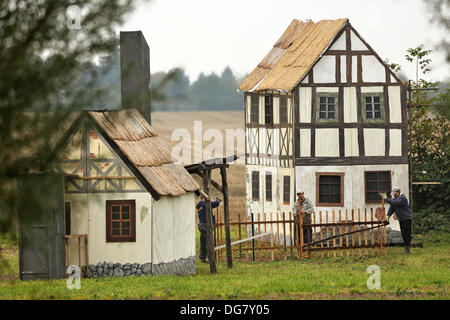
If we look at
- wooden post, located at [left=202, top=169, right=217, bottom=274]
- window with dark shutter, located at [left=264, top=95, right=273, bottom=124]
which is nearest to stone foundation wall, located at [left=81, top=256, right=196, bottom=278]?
wooden post, located at [left=202, top=169, right=217, bottom=274]

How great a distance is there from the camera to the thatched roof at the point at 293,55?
1100 inches

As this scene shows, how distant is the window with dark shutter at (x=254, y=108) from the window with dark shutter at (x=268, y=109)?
600mm

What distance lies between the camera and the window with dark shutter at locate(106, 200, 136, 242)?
19531 mm

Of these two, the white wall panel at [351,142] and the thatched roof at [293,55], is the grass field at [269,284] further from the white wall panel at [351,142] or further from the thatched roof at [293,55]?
the thatched roof at [293,55]

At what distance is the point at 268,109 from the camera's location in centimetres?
2973

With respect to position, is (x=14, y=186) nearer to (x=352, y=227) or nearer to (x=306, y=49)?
(x=352, y=227)

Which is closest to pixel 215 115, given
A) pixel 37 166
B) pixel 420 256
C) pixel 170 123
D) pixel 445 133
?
pixel 170 123

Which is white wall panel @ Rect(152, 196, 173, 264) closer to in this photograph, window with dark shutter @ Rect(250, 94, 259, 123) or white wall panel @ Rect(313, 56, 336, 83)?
white wall panel @ Rect(313, 56, 336, 83)

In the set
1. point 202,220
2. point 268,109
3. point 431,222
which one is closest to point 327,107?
point 268,109

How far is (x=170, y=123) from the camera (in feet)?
286

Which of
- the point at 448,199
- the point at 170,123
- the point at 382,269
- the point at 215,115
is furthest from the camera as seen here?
the point at 215,115

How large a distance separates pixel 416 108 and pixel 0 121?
26.0 meters

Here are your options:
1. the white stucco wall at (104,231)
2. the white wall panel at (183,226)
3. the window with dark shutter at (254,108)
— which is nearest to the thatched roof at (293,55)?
the window with dark shutter at (254,108)

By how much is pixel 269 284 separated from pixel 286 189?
1156cm
